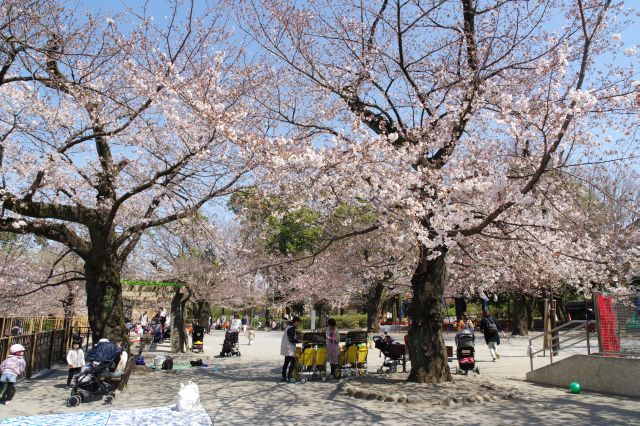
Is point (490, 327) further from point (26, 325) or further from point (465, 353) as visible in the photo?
point (26, 325)

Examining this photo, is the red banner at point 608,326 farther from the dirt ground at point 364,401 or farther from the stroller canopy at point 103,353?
the stroller canopy at point 103,353

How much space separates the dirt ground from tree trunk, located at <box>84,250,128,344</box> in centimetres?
130

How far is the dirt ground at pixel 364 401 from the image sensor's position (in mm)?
7543

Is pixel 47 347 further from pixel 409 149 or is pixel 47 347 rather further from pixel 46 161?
pixel 409 149

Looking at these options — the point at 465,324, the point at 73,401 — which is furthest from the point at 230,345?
the point at 73,401

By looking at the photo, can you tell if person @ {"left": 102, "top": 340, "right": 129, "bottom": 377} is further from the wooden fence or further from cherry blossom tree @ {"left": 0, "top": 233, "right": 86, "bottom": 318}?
cherry blossom tree @ {"left": 0, "top": 233, "right": 86, "bottom": 318}

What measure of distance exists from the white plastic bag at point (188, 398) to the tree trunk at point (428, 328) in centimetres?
461

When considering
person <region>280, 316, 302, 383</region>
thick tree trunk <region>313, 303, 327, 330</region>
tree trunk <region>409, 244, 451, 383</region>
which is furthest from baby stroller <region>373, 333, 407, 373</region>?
thick tree trunk <region>313, 303, 327, 330</region>

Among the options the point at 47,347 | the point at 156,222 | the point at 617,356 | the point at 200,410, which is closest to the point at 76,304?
the point at 47,347

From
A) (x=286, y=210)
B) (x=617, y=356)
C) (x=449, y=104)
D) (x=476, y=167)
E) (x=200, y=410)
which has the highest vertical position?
(x=449, y=104)

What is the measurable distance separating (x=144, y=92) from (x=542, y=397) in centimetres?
1042

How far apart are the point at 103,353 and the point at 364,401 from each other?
5.06 meters

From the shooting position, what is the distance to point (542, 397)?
925 centimetres

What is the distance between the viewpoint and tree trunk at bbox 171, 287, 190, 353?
19094 millimetres
